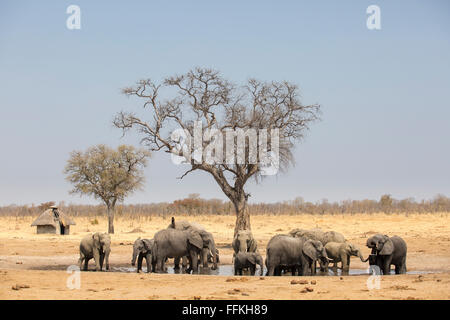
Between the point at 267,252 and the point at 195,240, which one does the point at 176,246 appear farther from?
the point at 267,252

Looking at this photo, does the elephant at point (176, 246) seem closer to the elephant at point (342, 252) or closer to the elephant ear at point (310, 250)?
the elephant ear at point (310, 250)

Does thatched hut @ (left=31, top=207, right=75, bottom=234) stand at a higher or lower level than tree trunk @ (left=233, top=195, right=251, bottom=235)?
lower

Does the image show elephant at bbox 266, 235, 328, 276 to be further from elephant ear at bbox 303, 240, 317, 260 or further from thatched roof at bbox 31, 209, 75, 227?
thatched roof at bbox 31, 209, 75, 227

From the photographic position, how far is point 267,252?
1970 centimetres

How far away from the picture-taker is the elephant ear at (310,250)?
1955 centimetres

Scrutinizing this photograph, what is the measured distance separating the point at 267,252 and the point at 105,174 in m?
29.3

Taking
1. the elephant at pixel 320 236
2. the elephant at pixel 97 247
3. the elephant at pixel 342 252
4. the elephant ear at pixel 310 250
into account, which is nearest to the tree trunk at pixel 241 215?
→ the elephant at pixel 320 236

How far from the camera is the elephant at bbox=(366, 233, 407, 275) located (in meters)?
19.7

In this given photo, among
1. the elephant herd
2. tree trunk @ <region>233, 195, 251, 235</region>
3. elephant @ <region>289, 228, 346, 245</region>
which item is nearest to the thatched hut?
tree trunk @ <region>233, 195, 251, 235</region>

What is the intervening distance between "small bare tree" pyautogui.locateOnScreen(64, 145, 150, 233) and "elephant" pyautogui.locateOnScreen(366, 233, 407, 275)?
29.3 meters

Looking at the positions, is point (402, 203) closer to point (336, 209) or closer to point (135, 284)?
point (336, 209)
